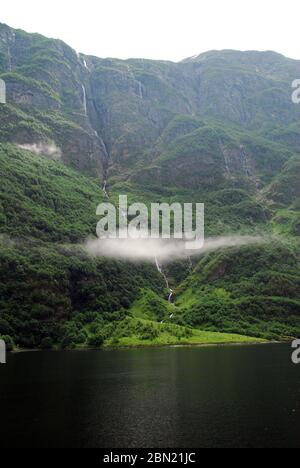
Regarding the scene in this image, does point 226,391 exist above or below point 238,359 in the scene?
below

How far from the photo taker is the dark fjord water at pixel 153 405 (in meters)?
69.6

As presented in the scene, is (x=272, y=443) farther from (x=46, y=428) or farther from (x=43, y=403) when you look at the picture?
(x=43, y=403)

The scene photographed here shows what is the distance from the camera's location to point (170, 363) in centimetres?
15262

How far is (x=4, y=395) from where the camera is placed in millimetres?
100938

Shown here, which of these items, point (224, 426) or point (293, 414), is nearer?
point (224, 426)

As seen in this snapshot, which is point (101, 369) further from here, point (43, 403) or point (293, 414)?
point (293, 414)

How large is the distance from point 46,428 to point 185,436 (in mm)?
22204

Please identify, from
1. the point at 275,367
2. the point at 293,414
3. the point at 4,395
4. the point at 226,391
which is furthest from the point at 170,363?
the point at 293,414

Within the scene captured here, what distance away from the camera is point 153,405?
91812 mm

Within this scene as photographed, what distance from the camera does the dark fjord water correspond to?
228ft
